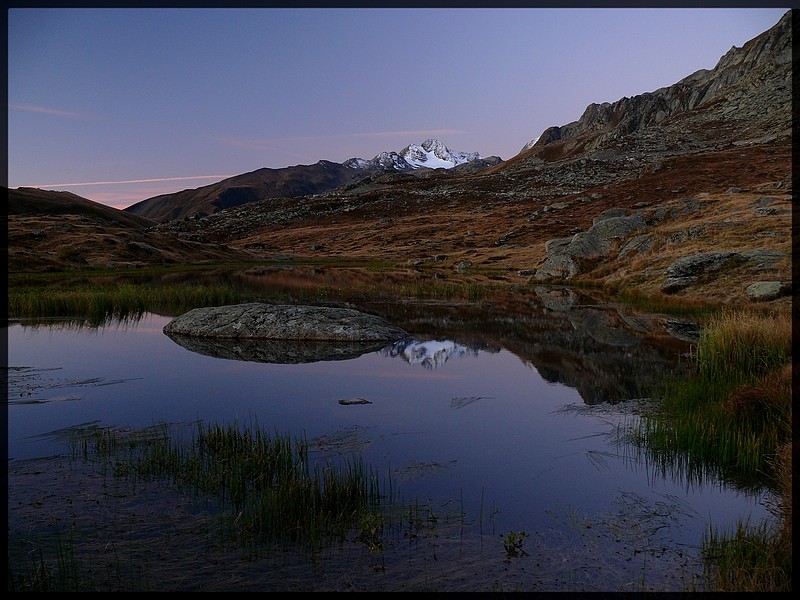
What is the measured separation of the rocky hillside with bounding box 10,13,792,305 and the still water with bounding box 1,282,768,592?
14.7 metres

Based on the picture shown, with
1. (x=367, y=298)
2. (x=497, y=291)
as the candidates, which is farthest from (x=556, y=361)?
(x=497, y=291)

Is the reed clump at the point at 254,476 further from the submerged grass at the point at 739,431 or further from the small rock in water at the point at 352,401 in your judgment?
the submerged grass at the point at 739,431

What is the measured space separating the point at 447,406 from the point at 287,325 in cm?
925

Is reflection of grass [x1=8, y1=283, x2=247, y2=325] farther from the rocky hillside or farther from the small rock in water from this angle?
the rocky hillside

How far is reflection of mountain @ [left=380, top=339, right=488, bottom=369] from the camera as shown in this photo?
17.0 metres

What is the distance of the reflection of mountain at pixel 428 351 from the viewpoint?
16967 millimetres

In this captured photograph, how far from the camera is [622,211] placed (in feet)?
187

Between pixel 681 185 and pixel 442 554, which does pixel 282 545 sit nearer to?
pixel 442 554

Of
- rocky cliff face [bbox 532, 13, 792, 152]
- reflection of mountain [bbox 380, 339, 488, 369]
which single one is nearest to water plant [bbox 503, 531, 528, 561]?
reflection of mountain [bbox 380, 339, 488, 369]

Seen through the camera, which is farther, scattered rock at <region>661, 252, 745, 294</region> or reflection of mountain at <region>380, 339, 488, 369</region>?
scattered rock at <region>661, 252, 745, 294</region>

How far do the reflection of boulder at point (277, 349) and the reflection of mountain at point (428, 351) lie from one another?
652 mm

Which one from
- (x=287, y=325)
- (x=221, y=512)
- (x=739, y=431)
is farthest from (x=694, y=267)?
(x=221, y=512)

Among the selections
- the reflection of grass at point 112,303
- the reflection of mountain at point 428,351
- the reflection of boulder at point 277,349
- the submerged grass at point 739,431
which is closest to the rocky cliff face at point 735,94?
the reflection of grass at point 112,303

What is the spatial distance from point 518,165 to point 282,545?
173799 mm
